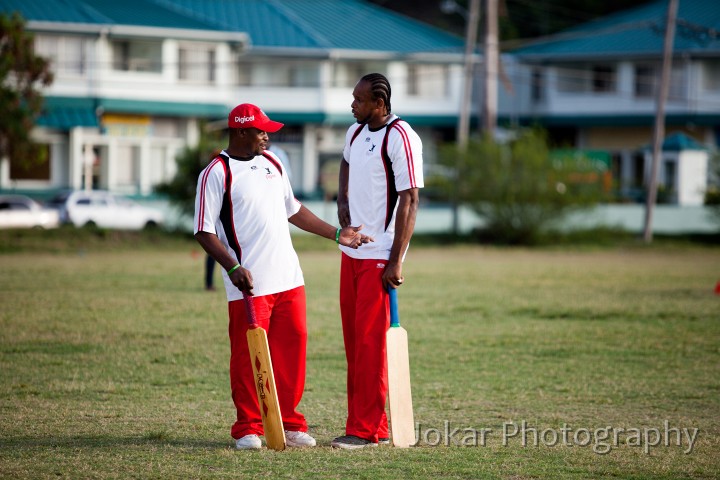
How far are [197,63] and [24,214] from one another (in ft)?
42.6

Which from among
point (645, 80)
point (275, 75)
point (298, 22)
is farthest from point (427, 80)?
point (645, 80)

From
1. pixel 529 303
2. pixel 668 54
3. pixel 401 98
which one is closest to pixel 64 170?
pixel 401 98

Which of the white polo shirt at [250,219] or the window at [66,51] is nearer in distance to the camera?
the white polo shirt at [250,219]

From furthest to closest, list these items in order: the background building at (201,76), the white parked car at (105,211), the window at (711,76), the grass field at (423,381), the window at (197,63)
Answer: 1. the window at (711,76)
2. the window at (197,63)
3. the background building at (201,76)
4. the white parked car at (105,211)
5. the grass field at (423,381)

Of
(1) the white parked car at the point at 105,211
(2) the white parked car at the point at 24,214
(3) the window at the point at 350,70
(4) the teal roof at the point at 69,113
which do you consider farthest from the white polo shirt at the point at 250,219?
(3) the window at the point at 350,70

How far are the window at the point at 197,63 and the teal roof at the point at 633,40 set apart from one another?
16703mm

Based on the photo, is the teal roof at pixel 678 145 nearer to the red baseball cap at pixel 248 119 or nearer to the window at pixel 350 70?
the window at pixel 350 70

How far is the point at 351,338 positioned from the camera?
7613mm

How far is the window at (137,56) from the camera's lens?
147ft

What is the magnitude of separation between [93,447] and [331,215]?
31392mm

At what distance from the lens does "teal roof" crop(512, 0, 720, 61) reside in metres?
52.8

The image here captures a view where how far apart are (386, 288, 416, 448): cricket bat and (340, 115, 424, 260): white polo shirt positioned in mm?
397

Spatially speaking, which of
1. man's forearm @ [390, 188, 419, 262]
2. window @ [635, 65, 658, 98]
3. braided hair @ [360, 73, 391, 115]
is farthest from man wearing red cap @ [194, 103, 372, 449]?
window @ [635, 65, 658, 98]

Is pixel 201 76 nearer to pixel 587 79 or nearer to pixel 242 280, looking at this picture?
pixel 587 79
